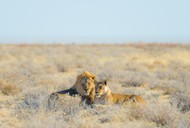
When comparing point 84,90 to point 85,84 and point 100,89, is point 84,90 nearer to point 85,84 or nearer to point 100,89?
point 85,84

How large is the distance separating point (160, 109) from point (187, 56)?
77.4 ft

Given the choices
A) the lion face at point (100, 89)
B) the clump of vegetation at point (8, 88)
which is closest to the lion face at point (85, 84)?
the lion face at point (100, 89)

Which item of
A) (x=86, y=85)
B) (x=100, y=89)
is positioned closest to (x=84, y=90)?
(x=86, y=85)

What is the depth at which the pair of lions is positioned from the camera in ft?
31.7

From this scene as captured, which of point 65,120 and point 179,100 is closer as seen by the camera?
point 65,120

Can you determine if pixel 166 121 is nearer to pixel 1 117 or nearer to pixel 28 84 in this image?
pixel 1 117

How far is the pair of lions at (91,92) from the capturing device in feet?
31.7

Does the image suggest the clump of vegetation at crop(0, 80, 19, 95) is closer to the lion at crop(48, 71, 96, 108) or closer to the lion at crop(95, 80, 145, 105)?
the lion at crop(48, 71, 96, 108)

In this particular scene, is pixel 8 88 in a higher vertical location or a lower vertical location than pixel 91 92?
lower

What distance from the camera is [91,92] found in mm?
9828

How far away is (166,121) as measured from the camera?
328 inches

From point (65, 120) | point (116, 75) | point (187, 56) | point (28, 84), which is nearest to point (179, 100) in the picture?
point (65, 120)

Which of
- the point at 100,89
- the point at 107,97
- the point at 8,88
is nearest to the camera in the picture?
the point at 100,89

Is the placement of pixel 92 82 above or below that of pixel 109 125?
above
